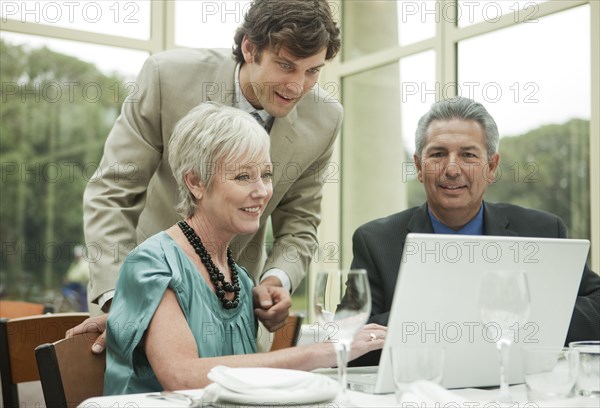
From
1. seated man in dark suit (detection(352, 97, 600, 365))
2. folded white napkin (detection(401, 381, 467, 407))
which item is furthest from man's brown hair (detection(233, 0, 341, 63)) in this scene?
folded white napkin (detection(401, 381, 467, 407))

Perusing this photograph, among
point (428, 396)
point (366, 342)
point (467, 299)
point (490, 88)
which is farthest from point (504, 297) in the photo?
point (490, 88)

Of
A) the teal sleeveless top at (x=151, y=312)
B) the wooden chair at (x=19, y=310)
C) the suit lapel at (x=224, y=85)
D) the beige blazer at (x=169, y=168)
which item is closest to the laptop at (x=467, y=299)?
the teal sleeveless top at (x=151, y=312)

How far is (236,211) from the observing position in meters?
1.88

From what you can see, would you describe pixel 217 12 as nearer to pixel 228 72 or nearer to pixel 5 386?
pixel 228 72

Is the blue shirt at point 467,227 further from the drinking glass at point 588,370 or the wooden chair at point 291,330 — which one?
the drinking glass at point 588,370

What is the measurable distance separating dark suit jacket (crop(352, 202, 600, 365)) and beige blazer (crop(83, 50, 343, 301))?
30 centimetres

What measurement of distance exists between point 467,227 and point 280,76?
0.77 m

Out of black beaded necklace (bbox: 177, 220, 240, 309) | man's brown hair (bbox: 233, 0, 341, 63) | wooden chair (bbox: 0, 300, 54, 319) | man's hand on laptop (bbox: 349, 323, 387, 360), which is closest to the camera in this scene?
man's hand on laptop (bbox: 349, 323, 387, 360)

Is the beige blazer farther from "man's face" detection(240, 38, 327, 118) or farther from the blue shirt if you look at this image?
the blue shirt

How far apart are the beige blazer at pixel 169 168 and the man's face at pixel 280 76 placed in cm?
Answer: 15

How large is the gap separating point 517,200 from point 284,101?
7.22 ft

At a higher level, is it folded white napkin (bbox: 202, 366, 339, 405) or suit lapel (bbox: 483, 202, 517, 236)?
suit lapel (bbox: 483, 202, 517, 236)

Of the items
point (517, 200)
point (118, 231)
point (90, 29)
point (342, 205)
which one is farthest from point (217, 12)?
point (118, 231)

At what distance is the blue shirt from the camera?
232 centimetres
